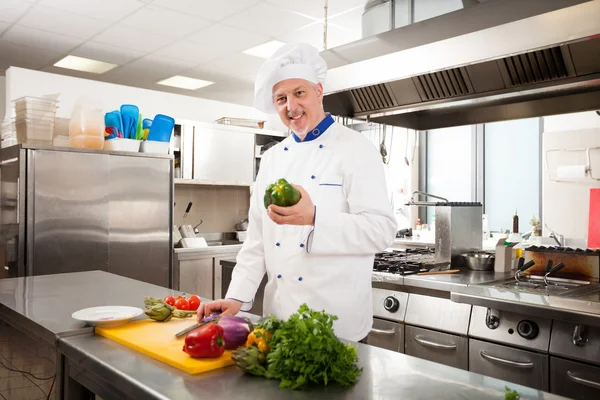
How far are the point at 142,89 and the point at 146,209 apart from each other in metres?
2.95

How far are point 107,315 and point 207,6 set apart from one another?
10.8ft

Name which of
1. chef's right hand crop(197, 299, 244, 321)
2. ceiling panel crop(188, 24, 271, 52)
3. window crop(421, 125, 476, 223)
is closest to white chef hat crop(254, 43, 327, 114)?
chef's right hand crop(197, 299, 244, 321)

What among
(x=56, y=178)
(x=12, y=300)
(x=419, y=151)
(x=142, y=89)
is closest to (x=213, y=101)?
(x=142, y=89)

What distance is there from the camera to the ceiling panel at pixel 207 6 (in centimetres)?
421

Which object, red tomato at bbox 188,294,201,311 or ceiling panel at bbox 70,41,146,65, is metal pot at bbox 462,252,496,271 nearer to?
red tomato at bbox 188,294,201,311

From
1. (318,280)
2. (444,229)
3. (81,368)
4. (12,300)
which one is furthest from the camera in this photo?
(444,229)

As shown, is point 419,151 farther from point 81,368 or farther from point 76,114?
point 81,368

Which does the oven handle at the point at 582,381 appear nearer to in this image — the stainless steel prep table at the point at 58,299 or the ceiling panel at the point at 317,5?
the stainless steel prep table at the point at 58,299

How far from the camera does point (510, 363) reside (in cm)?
230

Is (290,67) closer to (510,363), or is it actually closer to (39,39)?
(510,363)

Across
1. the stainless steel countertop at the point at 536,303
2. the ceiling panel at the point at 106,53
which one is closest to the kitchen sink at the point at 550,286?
the stainless steel countertop at the point at 536,303

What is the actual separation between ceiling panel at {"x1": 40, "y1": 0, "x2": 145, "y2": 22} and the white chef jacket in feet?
9.72

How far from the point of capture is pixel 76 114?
14.1 ft

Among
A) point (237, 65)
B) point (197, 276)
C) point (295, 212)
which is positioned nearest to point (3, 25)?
point (237, 65)
